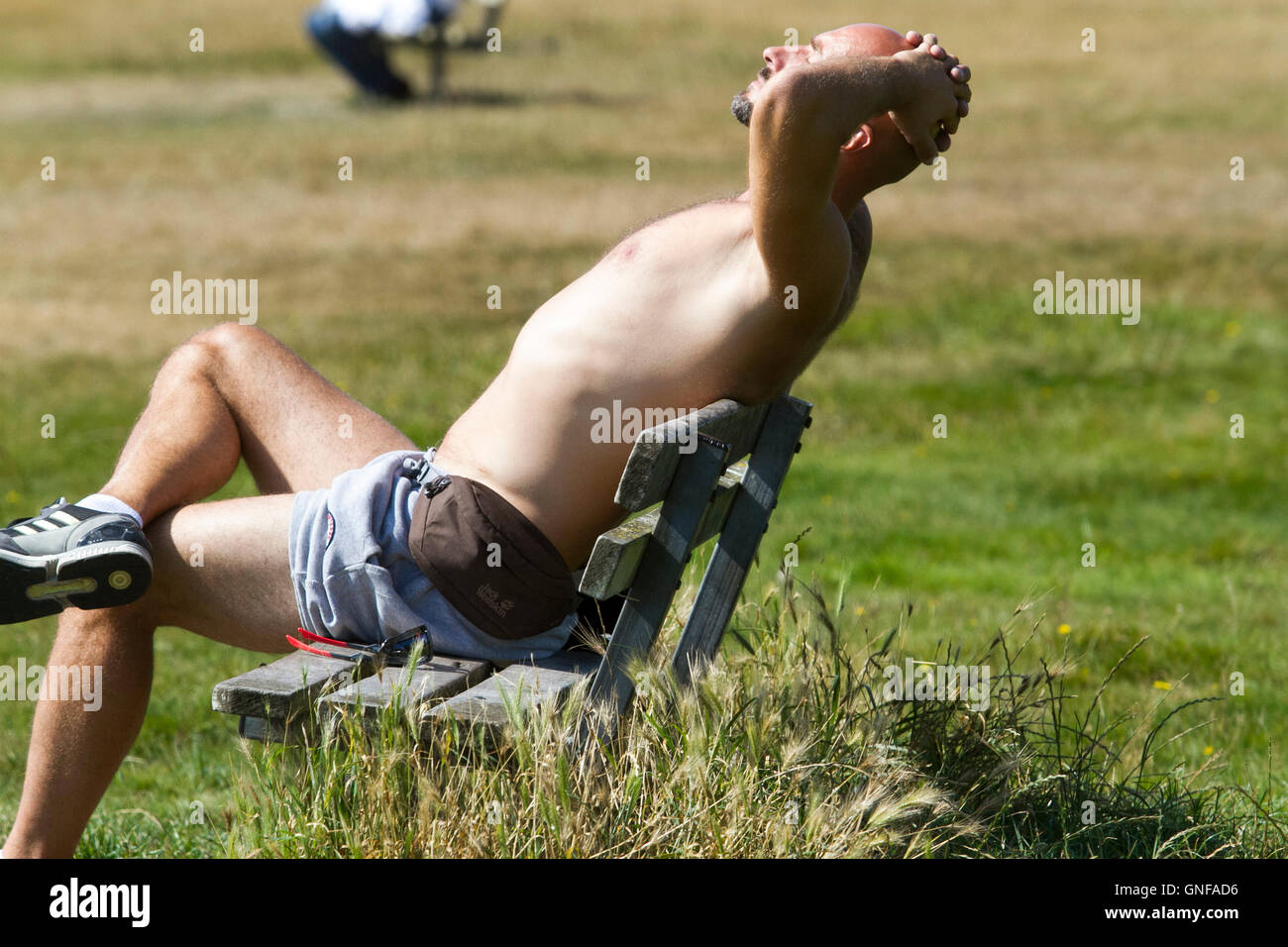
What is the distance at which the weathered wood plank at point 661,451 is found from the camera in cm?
290

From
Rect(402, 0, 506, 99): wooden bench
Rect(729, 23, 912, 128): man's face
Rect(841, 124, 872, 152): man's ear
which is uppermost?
Rect(402, 0, 506, 99): wooden bench

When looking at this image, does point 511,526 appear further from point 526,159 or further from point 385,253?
point 526,159

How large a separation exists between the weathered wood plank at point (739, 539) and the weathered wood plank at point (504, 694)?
0.21 meters

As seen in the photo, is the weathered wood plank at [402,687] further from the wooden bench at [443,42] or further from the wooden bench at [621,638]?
the wooden bench at [443,42]

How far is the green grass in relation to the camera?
5230 mm

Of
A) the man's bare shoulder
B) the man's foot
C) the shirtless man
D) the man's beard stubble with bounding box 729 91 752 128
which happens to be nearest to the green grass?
the shirtless man

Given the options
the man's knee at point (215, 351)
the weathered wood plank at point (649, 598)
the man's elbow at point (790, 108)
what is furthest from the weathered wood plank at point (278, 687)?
the man's elbow at point (790, 108)

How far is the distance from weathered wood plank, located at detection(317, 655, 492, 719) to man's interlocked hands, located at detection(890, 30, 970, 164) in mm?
1389

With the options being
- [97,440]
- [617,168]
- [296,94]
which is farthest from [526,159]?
[97,440]

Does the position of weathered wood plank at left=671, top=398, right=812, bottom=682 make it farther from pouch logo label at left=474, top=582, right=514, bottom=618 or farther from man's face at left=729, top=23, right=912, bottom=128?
man's face at left=729, top=23, right=912, bottom=128

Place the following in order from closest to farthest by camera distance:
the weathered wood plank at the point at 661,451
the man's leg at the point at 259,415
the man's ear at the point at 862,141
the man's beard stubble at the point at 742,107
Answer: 1. the weathered wood plank at the point at 661,451
2. the man's ear at the point at 862,141
3. the man's beard stubble at the point at 742,107
4. the man's leg at the point at 259,415

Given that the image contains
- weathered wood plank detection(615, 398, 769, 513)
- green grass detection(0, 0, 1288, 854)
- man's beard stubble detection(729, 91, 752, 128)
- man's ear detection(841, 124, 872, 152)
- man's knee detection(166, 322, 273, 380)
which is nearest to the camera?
weathered wood plank detection(615, 398, 769, 513)

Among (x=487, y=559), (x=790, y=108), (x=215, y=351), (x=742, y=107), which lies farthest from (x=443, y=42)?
(x=790, y=108)

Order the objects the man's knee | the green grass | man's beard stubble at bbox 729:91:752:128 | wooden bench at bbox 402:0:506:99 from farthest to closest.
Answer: wooden bench at bbox 402:0:506:99 → the green grass → the man's knee → man's beard stubble at bbox 729:91:752:128
